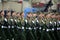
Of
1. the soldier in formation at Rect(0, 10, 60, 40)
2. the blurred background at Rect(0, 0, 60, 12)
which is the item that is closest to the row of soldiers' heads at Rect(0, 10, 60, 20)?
the soldier in formation at Rect(0, 10, 60, 40)

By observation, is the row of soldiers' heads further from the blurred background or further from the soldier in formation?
the blurred background

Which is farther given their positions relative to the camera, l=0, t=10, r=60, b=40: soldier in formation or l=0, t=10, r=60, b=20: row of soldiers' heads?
l=0, t=10, r=60, b=20: row of soldiers' heads

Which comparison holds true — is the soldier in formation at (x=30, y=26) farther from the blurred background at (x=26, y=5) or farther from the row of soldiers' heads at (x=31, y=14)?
the blurred background at (x=26, y=5)

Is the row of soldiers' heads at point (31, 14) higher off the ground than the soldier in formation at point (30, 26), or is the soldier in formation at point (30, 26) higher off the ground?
the row of soldiers' heads at point (31, 14)

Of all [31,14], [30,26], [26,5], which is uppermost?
[26,5]

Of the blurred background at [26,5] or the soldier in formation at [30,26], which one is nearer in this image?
the soldier in formation at [30,26]

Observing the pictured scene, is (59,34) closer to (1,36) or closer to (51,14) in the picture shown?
(51,14)

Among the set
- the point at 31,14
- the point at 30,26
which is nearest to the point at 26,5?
the point at 31,14

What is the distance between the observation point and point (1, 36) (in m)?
4.50

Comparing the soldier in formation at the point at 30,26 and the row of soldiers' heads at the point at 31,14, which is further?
the row of soldiers' heads at the point at 31,14

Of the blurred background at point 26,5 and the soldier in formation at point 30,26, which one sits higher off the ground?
the blurred background at point 26,5

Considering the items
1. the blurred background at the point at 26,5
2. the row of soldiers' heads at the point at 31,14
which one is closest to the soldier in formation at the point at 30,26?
the row of soldiers' heads at the point at 31,14

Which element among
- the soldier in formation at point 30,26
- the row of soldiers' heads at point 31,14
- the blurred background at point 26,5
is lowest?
the soldier in formation at point 30,26

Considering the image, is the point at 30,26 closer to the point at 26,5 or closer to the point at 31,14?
the point at 31,14
